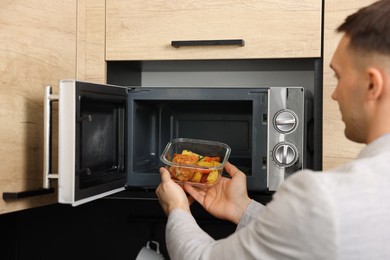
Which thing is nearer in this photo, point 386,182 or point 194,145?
point 386,182

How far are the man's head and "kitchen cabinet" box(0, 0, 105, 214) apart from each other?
64 cm

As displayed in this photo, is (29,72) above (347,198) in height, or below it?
above

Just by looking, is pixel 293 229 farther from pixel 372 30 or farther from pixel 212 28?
pixel 212 28

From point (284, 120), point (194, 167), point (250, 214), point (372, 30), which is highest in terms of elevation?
point (372, 30)

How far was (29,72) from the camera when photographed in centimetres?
121

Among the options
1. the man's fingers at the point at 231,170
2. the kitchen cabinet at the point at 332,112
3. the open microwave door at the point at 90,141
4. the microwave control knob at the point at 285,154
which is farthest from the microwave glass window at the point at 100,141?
the kitchen cabinet at the point at 332,112

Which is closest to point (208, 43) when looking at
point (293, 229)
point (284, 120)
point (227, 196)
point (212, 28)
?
point (212, 28)

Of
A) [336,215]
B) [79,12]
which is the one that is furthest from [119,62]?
[336,215]

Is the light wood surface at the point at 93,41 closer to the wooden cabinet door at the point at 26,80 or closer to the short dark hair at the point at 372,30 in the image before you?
the wooden cabinet door at the point at 26,80

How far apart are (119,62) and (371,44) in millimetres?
807

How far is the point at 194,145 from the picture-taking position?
4.45ft

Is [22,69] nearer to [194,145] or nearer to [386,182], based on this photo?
[194,145]

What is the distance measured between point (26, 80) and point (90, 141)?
184 mm

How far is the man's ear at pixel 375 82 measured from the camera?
2.72 feet
